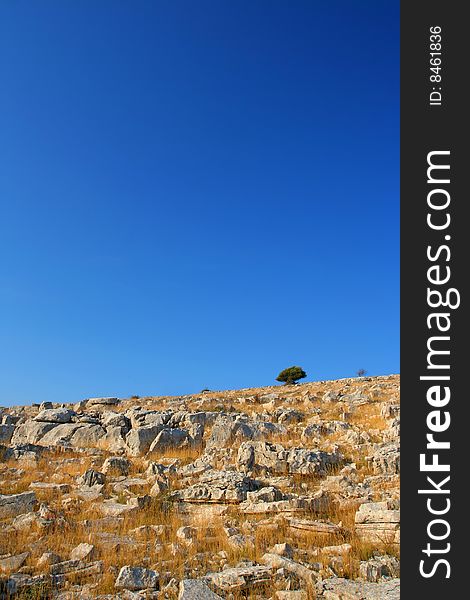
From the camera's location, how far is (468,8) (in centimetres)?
466

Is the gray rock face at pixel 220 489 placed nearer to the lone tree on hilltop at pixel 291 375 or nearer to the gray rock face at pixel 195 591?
the gray rock face at pixel 195 591

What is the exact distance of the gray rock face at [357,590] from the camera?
5.13 metres

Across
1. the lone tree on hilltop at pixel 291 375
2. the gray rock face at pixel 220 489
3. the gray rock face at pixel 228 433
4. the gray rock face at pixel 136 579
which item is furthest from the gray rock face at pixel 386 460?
the lone tree on hilltop at pixel 291 375

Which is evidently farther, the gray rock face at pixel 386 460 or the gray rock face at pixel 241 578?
the gray rock face at pixel 386 460

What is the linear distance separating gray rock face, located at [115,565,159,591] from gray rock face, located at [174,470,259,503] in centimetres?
348

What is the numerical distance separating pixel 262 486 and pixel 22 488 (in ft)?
20.2

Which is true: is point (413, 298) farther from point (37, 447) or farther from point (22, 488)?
point (37, 447)

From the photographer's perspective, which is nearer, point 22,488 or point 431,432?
point 431,432

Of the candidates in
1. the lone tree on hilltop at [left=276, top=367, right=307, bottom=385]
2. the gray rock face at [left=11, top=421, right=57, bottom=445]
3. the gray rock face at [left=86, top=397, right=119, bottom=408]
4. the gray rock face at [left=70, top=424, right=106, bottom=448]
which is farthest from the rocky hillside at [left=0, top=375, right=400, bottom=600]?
the lone tree on hilltop at [left=276, top=367, right=307, bottom=385]

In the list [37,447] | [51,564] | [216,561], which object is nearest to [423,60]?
[216,561]

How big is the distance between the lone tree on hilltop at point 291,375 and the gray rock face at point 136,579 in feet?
162

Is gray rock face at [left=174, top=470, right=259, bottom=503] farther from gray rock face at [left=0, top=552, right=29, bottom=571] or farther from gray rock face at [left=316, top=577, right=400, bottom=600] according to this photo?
gray rock face at [left=316, top=577, right=400, bottom=600]

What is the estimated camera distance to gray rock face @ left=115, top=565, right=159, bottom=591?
5789 mm

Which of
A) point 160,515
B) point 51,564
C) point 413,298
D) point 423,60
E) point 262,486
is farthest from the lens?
point 262,486
